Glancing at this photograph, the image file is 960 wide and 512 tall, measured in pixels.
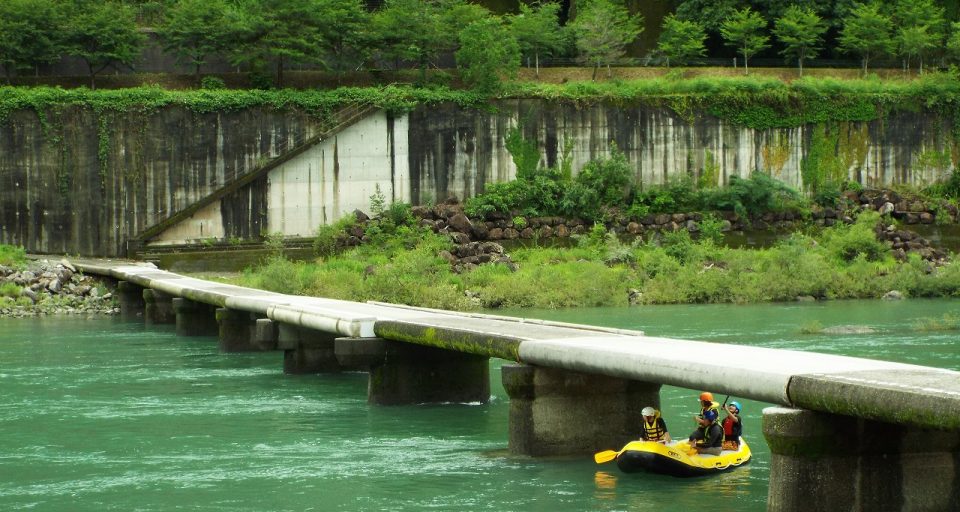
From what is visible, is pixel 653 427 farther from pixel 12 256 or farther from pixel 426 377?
pixel 12 256

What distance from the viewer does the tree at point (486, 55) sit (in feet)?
161

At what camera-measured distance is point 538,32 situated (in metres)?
54.4

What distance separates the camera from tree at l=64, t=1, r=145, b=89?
48250 mm

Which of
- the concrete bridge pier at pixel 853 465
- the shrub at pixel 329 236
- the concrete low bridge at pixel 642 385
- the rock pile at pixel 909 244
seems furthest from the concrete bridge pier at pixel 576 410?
the rock pile at pixel 909 244

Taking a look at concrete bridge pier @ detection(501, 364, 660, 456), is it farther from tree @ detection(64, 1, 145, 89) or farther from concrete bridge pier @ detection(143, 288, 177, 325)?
tree @ detection(64, 1, 145, 89)

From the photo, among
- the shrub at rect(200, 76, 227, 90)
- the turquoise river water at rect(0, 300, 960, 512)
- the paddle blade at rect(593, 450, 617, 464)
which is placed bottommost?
the turquoise river water at rect(0, 300, 960, 512)

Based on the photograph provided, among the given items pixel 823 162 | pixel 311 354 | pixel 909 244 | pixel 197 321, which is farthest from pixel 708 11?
pixel 311 354

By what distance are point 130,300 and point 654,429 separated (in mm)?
27475

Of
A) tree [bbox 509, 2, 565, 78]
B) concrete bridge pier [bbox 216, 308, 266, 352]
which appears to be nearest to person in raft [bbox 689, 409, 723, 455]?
concrete bridge pier [bbox 216, 308, 266, 352]

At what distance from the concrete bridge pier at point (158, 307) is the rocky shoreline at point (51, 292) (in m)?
4.45

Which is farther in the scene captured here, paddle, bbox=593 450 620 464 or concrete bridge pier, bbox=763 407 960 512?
paddle, bbox=593 450 620 464

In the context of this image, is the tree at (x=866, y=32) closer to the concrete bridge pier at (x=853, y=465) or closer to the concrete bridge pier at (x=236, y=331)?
the concrete bridge pier at (x=236, y=331)

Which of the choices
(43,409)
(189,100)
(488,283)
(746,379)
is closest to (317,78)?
(189,100)

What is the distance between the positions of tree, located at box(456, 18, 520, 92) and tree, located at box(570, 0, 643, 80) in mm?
4590
